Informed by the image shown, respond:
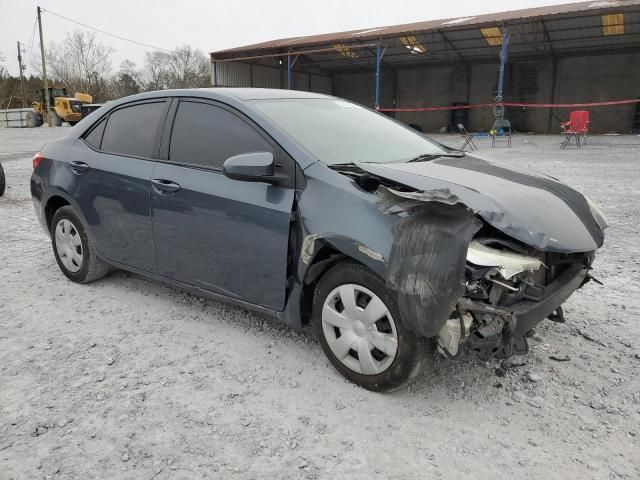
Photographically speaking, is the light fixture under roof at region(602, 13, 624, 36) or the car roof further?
the light fixture under roof at region(602, 13, 624, 36)

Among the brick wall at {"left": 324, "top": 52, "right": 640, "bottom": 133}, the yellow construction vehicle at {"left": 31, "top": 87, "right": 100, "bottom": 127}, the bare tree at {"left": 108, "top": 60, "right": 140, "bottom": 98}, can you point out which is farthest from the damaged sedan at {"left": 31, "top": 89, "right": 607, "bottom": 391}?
the bare tree at {"left": 108, "top": 60, "right": 140, "bottom": 98}

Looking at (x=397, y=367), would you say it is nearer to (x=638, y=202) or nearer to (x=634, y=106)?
(x=638, y=202)

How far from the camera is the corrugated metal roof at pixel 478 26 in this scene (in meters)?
21.0

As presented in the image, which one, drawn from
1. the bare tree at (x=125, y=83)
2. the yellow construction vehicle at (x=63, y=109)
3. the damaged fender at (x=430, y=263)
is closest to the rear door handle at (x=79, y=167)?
the damaged fender at (x=430, y=263)

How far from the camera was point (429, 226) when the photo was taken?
7.50 feet

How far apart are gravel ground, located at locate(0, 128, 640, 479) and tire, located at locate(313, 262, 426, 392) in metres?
0.12

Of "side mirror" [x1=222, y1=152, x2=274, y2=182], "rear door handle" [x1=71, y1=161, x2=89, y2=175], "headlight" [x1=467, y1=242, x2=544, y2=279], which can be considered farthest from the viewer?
"rear door handle" [x1=71, y1=161, x2=89, y2=175]

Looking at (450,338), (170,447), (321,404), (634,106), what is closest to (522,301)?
(450,338)

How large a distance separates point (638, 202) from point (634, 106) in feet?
73.1

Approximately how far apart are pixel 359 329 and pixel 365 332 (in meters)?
0.04

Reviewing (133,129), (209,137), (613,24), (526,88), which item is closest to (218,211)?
(209,137)

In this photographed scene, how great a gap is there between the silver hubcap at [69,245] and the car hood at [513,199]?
2.62 meters

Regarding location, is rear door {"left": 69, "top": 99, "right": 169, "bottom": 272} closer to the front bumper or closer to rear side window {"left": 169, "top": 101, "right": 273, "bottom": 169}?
rear side window {"left": 169, "top": 101, "right": 273, "bottom": 169}

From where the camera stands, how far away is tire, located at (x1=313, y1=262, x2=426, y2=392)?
249cm
